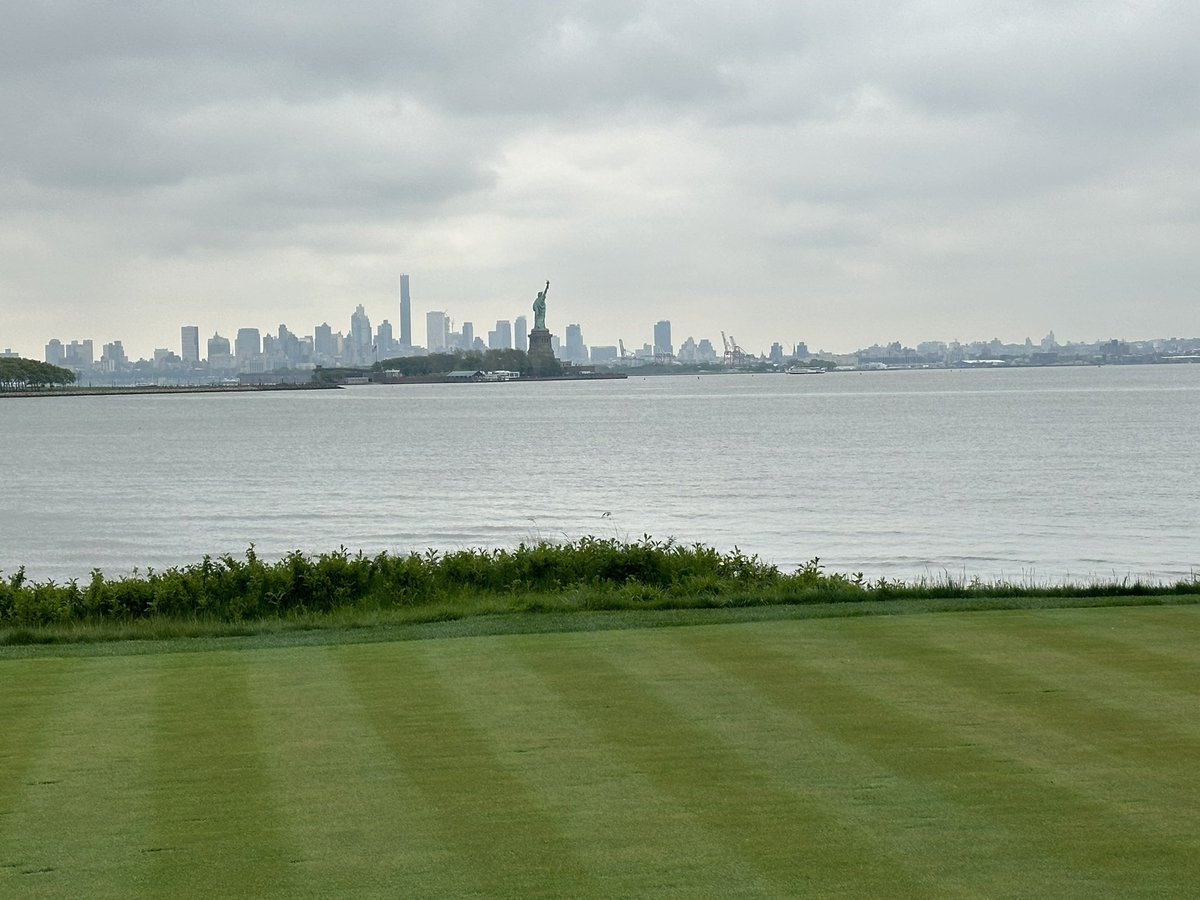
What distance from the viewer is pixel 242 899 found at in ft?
24.8

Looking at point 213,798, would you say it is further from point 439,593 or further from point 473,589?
point 473,589

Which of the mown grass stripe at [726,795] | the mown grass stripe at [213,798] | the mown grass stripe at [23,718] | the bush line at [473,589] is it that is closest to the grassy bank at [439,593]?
the bush line at [473,589]

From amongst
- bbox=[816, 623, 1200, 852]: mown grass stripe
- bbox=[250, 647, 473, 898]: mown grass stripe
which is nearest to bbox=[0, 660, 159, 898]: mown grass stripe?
bbox=[250, 647, 473, 898]: mown grass stripe

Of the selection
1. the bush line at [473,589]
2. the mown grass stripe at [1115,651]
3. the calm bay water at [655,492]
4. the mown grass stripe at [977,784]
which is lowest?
the calm bay water at [655,492]

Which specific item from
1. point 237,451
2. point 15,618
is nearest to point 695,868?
point 15,618

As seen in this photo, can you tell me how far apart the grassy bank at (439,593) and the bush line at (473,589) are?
2cm

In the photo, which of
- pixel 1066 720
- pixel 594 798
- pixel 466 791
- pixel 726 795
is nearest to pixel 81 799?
pixel 466 791

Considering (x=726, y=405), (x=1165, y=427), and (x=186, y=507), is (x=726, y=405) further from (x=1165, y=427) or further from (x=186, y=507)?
(x=186, y=507)

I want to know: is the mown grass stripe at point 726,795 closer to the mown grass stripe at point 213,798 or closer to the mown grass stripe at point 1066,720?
the mown grass stripe at point 1066,720

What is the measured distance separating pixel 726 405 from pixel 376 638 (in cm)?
15665

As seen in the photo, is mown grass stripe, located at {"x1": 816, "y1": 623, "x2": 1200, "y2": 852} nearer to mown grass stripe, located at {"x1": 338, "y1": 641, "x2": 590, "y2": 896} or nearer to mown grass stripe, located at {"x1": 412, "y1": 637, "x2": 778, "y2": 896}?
mown grass stripe, located at {"x1": 412, "y1": 637, "x2": 778, "y2": 896}

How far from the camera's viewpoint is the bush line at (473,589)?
62.7 ft

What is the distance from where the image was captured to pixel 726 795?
365 inches

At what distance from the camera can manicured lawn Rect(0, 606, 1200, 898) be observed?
7945mm
